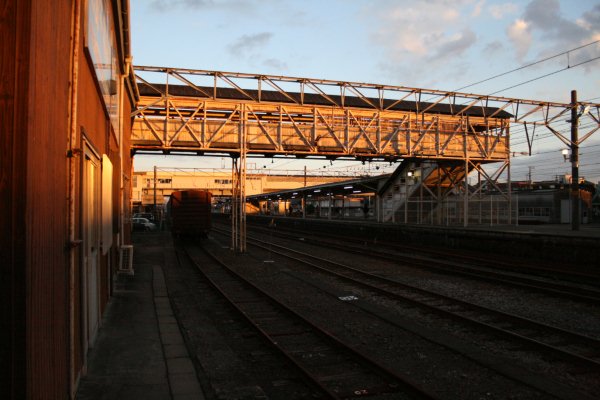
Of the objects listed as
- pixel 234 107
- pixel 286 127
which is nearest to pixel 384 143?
pixel 286 127

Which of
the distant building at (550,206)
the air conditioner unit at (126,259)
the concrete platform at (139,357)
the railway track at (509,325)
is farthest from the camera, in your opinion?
the distant building at (550,206)

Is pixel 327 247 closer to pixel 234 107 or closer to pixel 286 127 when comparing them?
pixel 286 127

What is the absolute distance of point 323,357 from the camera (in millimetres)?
6969

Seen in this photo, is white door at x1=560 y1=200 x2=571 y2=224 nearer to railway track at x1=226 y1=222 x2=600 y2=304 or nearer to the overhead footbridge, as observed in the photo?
the overhead footbridge

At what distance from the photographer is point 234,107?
23453 millimetres

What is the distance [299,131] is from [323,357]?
59.6ft

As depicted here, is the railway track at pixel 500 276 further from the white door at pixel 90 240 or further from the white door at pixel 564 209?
the white door at pixel 564 209

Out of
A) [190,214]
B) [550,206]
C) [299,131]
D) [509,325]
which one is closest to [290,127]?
[299,131]

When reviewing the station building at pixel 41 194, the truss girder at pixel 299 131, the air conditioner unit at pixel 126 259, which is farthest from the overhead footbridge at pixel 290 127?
the station building at pixel 41 194

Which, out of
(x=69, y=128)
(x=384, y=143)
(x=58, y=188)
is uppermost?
(x=384, y=143)

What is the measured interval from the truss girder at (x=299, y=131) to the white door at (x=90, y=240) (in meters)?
15.1

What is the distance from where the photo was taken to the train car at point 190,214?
2959 cm

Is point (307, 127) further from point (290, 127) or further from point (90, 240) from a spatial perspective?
point (90, 240)

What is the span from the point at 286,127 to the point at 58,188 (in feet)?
69.1
